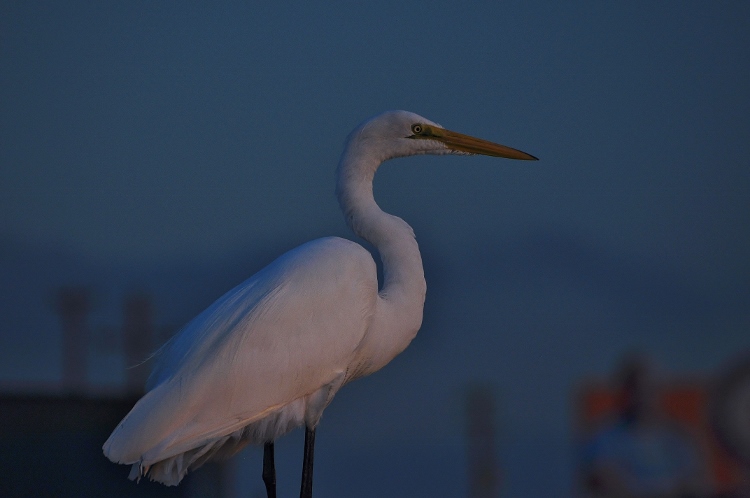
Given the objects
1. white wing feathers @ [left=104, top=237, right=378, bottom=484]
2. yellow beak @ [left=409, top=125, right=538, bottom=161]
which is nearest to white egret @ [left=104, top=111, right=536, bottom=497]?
white wing feathers @ [left=104, top=237, right=378, bottom=484]

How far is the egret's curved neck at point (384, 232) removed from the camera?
6164 millimetres

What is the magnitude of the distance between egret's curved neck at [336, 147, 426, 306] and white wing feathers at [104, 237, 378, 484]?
6.0 inches

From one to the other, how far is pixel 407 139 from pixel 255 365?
1.69 meters

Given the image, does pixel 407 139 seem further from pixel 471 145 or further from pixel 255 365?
pixel 255 365

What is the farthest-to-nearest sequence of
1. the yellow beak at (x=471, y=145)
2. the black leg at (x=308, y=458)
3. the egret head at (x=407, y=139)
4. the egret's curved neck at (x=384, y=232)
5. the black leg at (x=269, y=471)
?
the yellow beak at (x=471, y=145) → the egret head at (x=407, y=139) → the egret's curved neck at (x=384, y=232) → the black leg at (x=269, y=471) → the black leg at (x=308, y=458)

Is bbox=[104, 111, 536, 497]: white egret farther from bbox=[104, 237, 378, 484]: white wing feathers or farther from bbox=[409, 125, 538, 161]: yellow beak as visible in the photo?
bbox=[409, 125, 538, 161]: yellow beak

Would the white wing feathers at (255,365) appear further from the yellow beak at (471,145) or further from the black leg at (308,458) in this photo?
the yellow beak at (471,145)

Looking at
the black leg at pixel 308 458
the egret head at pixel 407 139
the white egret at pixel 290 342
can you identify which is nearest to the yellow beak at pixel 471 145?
the egret head at pixel 407 139

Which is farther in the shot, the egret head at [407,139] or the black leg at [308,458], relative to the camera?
the egret head at [407,139]

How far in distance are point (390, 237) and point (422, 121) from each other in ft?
2.62

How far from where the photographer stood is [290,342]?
5.77 metres

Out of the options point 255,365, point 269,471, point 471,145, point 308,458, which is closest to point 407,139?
point 471,145

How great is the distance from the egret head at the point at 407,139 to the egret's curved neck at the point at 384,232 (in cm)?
10

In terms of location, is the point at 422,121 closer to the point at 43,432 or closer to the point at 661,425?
the point at 661,425
